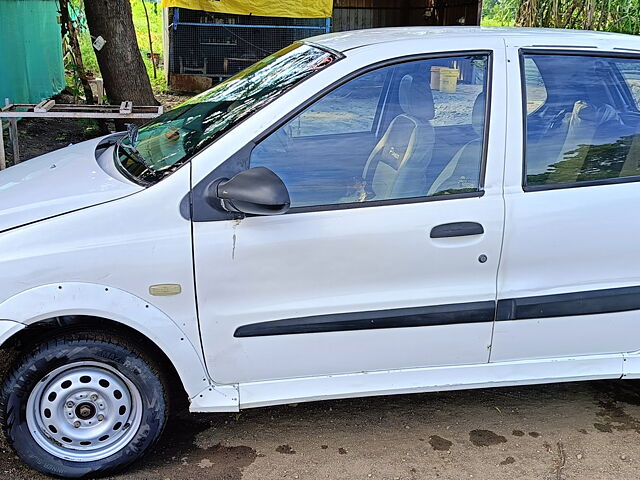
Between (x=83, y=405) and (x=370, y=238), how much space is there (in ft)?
4.40

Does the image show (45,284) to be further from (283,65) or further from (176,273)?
(283,65)

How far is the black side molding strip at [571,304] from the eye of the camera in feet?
10.1

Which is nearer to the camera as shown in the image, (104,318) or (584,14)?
(104,318)

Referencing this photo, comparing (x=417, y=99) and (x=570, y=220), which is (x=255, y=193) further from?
(x=570, y=220)

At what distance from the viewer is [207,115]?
330 centimetres

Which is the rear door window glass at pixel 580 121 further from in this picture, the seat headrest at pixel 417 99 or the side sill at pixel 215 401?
the side sill at pixel 215 401

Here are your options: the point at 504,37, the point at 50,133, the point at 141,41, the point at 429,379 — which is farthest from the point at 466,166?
the point at 141,41

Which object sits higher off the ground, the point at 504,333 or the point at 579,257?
the point at 579,257

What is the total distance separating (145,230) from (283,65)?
3.66ft

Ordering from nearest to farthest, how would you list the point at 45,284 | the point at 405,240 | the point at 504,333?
the point at 45,284
the point at 405,240
the point at 504,333

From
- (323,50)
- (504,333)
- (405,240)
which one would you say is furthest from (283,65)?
(504,333)

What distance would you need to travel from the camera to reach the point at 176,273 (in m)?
2.80

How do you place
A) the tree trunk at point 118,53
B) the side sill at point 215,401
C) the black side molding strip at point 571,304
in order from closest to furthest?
the side sill at point 215,401 < the black side molding strip at point 571,304 < the tree trunk at point 118,53

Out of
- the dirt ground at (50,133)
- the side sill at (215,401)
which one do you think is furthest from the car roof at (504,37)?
the dirt ground at (50,133)
